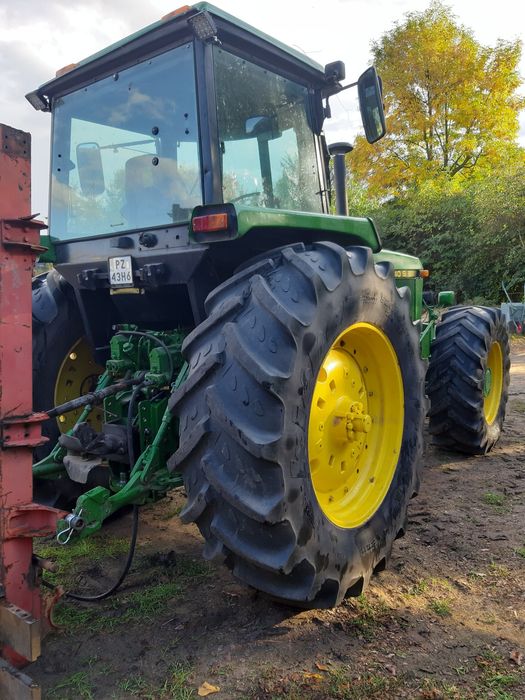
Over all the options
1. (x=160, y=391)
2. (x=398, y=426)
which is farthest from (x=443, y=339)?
(x=160, y=391)

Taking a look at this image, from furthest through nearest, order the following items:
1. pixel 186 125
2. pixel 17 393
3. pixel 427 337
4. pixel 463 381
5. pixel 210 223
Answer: pixel 427 337 → pixel 463 381 → pixel 186 125 → pixel 210 223 → pixel 17 393

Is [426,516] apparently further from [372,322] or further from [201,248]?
[201,248]

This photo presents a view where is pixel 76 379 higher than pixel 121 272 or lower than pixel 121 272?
lower

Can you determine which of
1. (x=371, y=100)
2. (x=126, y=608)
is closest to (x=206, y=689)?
(x=126, y=608)

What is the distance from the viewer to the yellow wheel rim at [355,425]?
252 cm

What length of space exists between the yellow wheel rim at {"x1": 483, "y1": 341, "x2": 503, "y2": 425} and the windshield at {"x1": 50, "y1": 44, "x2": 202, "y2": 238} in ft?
11.0

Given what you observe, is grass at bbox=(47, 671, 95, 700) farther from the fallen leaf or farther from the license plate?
the license plate

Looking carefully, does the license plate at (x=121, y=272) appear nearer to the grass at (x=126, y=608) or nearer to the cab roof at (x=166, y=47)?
the cab roof at (x=166, y=47)

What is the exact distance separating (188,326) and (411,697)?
2004mm

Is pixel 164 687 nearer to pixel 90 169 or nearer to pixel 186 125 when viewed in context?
pixel 186 125

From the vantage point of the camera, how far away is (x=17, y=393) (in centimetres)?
189

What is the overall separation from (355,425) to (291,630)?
2.87ft

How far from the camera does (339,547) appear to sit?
226cm

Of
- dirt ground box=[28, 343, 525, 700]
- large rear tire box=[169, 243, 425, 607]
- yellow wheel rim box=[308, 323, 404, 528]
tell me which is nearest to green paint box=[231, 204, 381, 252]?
large rear tire box=[169, 243, 425, 607]
